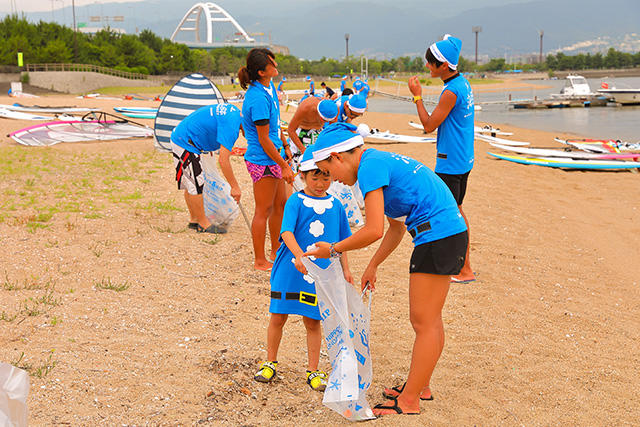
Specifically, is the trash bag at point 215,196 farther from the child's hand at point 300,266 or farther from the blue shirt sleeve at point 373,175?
the blue shirt sleeve at point 373,175

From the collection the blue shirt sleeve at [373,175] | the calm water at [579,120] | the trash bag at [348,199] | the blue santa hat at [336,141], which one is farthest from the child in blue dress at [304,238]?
the calm water at [579,120]

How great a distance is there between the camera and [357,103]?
6.06 m

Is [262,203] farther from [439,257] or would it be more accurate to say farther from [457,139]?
[439,257]

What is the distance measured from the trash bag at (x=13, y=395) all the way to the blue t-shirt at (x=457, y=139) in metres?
3.93

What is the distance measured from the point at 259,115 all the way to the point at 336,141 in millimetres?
2500

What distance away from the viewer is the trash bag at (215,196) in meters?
7.09

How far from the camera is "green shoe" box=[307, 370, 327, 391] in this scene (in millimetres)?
3652

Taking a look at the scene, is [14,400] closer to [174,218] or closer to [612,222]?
[174,218]

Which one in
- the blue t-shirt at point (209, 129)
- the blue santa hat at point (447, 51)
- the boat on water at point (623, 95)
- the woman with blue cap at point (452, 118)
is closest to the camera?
the blue santa hat at point (447, 51)

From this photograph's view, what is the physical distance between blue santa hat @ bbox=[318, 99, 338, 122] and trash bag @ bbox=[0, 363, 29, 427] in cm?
416

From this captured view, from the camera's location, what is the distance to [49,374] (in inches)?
137

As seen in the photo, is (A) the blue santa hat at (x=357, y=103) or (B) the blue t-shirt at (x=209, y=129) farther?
(B) the blue t-shirt at (x=209, y=129)

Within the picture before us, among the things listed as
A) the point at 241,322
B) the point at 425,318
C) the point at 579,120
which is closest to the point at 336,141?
the point at 425,318

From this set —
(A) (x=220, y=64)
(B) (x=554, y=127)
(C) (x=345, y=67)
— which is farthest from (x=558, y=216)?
(C) (x=345, y=67)
